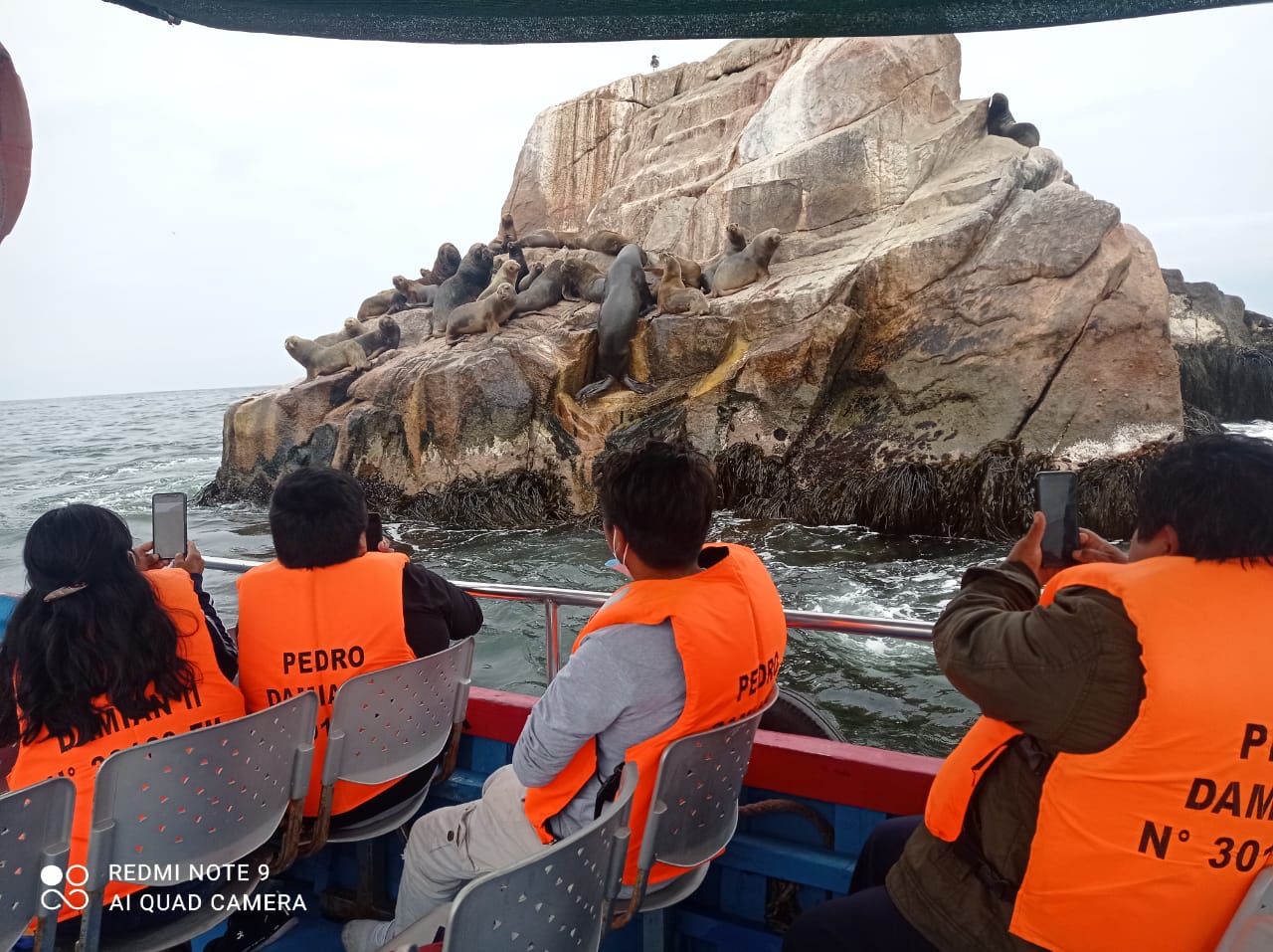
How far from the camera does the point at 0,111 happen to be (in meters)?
1.90

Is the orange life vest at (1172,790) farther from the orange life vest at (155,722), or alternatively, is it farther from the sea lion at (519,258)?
the sea lion at (519,258)

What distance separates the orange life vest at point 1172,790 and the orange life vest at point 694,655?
0.60 meters

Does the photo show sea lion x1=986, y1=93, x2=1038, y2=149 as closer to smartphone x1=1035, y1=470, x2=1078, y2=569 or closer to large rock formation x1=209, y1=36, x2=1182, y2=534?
large rock formation x1=209, y1=36, x2=1182, y2=534

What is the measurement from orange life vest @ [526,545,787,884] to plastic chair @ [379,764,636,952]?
22cm

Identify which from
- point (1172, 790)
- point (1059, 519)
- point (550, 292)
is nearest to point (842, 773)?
point (1059, 519)

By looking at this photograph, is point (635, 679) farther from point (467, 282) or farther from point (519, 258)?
point (519, 258)

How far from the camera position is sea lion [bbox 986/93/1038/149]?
11.9m

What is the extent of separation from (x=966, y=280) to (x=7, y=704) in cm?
874

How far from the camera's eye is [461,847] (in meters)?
1.78

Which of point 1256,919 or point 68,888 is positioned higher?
point 1256,919

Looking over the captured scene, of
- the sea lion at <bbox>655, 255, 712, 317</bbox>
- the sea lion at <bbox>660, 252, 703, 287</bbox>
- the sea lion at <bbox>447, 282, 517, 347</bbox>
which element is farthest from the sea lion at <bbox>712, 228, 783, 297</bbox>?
the sea lion at <bbox>447, 282, 517, 347</bbox>

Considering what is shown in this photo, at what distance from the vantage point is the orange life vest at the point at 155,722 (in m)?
1.75

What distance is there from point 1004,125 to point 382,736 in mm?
12967

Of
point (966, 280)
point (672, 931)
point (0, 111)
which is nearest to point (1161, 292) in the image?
point (966, 280)
